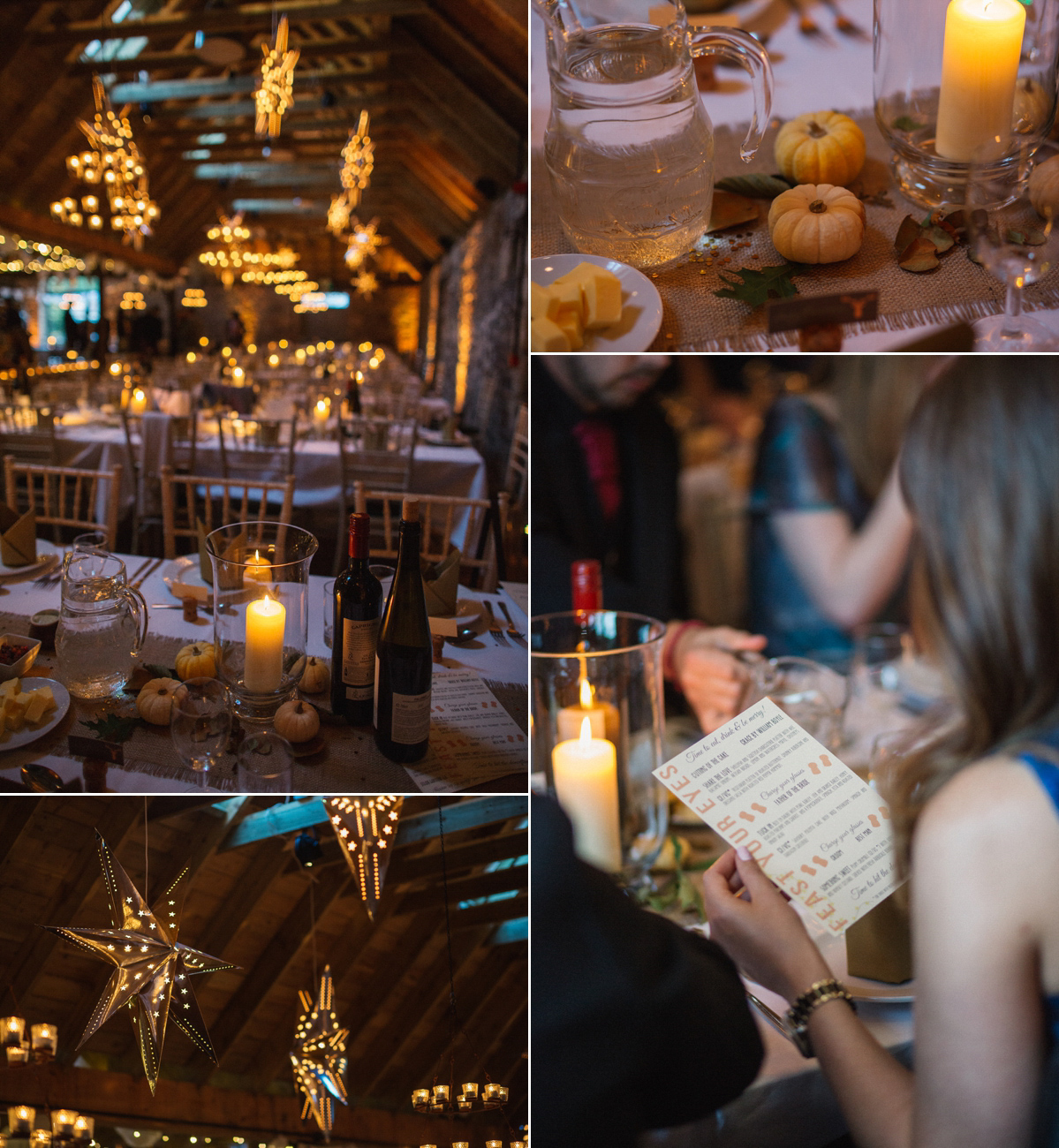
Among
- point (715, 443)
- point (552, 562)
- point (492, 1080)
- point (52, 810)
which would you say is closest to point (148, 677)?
point (52, 810)

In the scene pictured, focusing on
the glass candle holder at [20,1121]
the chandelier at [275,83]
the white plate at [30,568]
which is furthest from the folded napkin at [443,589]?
the chandelier at [275,83]

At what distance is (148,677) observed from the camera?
3.05 feet

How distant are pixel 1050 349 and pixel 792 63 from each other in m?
0.44

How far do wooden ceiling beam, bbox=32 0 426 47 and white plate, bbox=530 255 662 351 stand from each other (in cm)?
384

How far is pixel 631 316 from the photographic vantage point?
634mm

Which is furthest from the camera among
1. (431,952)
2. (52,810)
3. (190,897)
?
(431,952)

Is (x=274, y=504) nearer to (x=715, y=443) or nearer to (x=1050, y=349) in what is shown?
(x=715, y=443)

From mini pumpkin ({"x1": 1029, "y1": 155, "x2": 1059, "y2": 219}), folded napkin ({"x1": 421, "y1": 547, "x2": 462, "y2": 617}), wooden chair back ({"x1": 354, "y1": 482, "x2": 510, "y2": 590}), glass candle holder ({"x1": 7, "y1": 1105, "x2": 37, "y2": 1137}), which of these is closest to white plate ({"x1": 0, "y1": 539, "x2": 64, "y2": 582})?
wooden chair back ({"x1": 354, "y1": 482, "x2": 510, "y2": 590})

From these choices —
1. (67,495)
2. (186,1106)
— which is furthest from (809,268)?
(67,495)

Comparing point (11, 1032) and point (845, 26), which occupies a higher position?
point (845, 26)

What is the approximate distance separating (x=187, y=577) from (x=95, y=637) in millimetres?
414

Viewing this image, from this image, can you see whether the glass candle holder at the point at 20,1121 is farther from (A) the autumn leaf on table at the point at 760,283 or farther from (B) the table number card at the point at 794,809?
(A) the autumn leaf on table at the point at 760,283

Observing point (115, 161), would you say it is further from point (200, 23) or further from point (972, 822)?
point (972, 822)

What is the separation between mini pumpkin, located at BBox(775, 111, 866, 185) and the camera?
0.72 m
